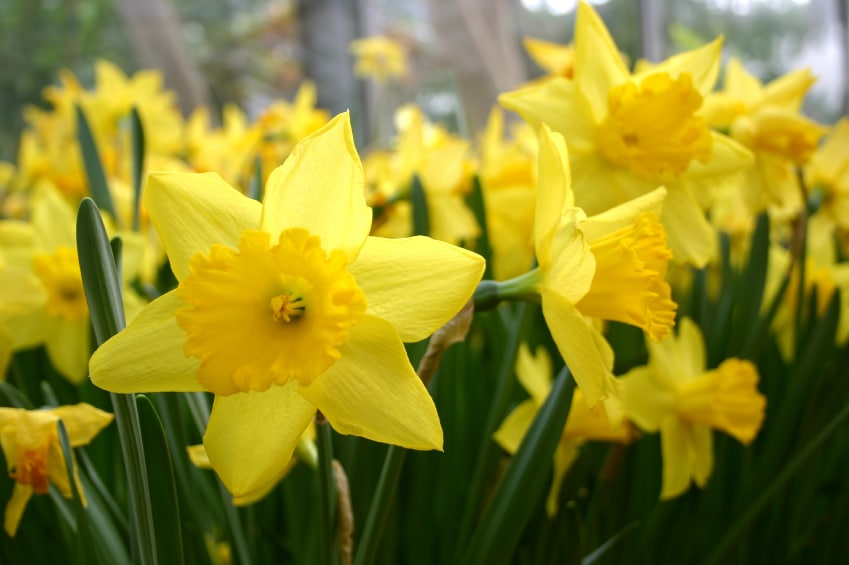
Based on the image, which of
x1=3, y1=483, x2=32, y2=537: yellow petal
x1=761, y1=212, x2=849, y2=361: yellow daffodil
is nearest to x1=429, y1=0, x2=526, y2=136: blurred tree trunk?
x1=761, y1=212, x2=849, y2=361: yellow daffodil

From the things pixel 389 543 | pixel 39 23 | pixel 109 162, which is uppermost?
pixel 39 23

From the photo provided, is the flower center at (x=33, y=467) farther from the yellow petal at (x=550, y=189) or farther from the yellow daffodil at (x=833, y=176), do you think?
the yellow daffodil at (x=833, y=176)

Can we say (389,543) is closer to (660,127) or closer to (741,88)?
(660,127)

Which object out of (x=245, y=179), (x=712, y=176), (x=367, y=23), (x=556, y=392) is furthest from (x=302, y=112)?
(x=367, y=23)

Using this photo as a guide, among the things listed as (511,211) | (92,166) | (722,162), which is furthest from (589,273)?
(92,166)

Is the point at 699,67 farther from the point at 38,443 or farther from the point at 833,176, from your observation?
the point at 38,443

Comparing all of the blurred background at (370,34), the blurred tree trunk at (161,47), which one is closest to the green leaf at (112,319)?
the blurred background at (370,34)

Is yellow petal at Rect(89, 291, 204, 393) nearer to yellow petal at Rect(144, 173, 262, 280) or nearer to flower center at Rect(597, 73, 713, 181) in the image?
yellow petal at Rect(144, 173, 262, 280)
